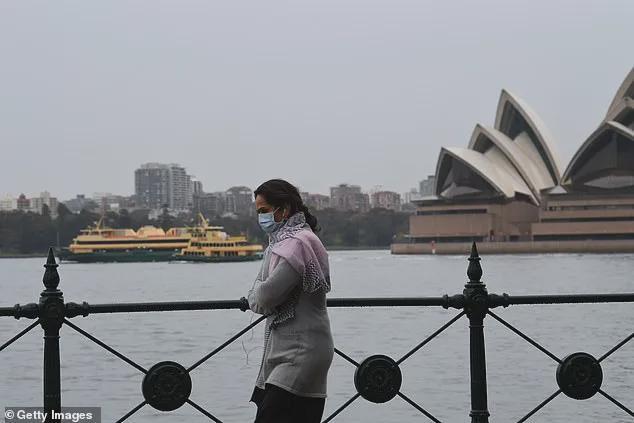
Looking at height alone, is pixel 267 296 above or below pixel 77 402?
above

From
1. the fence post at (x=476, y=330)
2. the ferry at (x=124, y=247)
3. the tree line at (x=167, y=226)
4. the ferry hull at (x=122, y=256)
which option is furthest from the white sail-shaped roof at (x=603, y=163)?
the fence post at (x=476, y=330)

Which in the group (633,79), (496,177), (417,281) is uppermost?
(633,79)

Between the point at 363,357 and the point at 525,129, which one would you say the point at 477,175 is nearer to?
the point at 525,129

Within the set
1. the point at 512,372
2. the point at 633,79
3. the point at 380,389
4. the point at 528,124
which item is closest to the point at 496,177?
the point at 528,124

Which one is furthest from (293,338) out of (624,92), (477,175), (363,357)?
(477,175)

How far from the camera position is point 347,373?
16.5 metres

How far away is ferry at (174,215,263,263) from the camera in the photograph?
90.1 meters

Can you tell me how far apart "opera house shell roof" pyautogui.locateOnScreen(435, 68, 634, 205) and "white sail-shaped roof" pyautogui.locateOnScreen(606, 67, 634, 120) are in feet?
0.82

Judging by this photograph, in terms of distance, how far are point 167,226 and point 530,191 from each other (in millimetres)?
46244

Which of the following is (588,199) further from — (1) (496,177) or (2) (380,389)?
(2) (380,389)

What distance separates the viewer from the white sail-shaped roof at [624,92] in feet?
240

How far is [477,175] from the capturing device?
85.9 metres

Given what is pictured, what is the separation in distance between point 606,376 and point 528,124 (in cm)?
6573

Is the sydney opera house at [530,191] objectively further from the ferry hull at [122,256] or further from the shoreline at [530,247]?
the ferry hull at [122,256]
